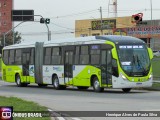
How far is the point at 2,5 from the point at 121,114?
163m

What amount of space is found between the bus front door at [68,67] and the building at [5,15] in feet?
461

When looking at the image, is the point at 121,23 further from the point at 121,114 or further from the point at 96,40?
the point at 121,114

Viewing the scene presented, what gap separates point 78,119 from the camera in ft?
47.8

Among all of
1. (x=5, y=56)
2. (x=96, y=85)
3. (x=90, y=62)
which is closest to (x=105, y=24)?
(x=5, y=56)

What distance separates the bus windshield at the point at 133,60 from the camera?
90.6 feet

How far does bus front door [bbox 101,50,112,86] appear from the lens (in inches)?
1095

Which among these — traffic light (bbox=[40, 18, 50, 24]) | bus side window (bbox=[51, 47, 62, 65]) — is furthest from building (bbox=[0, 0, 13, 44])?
bus side window (bbox=[51, 47, 62, 65])

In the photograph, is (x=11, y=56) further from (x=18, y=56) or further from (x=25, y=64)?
(x=25, y=64)

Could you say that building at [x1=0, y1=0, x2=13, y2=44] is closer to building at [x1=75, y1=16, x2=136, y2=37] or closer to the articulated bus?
building at [x1=75, y1=16, x2=136, y2=37]

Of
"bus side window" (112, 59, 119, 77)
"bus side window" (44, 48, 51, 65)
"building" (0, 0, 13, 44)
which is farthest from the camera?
"building" (0, 0, 13, 44)

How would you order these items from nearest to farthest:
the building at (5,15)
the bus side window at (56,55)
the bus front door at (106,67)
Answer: the bus front door at (106,67) → the bus side window at (56,55) → the building at (5,15)

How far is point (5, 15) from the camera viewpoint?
17438 cm

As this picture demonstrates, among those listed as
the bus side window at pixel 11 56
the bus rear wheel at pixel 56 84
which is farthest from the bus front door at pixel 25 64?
the bus rear wheel at pixel 56 84

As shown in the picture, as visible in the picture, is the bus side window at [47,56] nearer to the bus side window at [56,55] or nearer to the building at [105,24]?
the bus side window at [56,55]
